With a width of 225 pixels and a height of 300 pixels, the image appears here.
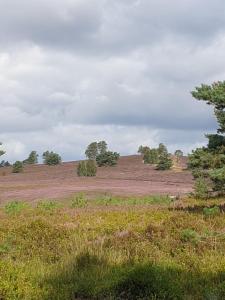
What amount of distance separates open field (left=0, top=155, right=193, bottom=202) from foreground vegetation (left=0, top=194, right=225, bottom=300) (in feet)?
56.1

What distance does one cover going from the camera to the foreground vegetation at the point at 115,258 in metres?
9.46

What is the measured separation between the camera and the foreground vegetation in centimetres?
946

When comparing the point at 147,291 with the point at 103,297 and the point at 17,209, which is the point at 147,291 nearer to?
the point at 103,297

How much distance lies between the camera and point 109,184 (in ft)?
149

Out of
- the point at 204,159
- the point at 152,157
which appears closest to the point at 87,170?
the point at 152,157

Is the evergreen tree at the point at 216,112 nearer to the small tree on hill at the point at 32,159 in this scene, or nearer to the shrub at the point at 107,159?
the shrub at the point at 107,159

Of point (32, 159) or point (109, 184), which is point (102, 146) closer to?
point (32, 159)

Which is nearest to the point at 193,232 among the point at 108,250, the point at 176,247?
the point at 176,247

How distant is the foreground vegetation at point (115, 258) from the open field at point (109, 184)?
17086 millimetres

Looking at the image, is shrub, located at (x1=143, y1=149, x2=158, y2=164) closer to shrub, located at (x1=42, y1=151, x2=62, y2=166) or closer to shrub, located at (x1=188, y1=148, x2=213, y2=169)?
shrub, located at (x1=42, y1=151, x2=62, y2=166)

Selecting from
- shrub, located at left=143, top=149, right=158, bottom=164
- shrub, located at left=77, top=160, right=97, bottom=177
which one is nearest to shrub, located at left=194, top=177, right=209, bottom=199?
shrub, located at left=77, top=160, right=97, bottom=177

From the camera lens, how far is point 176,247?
13.5 metres

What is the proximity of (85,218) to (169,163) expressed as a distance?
4852 cm

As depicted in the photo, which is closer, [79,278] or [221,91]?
[79,278]
